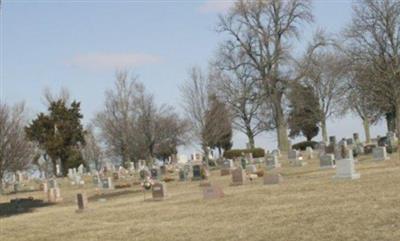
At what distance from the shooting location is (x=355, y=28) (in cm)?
3659

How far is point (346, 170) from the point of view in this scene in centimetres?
2011

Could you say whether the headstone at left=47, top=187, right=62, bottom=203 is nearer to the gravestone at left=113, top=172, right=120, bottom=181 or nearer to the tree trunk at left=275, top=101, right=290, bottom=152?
the gravestone at left=113, top=172, right=120, bottom=181

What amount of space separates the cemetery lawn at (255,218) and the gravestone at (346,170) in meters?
0.36

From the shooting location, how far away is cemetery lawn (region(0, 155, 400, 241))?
11062mm

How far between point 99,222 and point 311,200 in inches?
226

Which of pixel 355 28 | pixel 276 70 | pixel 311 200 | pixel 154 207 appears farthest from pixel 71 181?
pixel 311 200

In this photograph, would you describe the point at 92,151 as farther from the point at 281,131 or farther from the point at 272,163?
the point at 272,163

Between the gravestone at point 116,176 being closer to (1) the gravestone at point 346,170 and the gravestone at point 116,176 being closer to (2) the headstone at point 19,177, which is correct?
(2) the headstone at point 19,177

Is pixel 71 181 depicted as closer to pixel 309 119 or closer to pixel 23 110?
pixel 309 119

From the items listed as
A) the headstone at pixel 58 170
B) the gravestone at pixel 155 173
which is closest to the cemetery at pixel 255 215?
the gravestone at pixel 155 173

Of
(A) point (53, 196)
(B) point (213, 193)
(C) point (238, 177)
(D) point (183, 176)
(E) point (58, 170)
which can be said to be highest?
(E) point (58, 170)

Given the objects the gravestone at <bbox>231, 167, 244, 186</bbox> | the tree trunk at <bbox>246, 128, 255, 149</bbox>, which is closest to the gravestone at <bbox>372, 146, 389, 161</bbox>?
the gravestone at <bbox>231, 167, 244, 186</bbox>

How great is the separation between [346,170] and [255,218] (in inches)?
290

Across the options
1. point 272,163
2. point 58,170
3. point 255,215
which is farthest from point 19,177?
point 255,215
